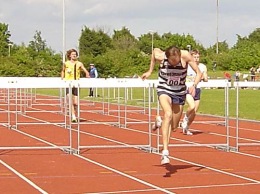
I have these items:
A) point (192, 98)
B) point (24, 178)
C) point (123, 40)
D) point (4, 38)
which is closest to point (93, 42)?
point (123, 40)

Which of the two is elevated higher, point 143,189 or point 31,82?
point 31,82

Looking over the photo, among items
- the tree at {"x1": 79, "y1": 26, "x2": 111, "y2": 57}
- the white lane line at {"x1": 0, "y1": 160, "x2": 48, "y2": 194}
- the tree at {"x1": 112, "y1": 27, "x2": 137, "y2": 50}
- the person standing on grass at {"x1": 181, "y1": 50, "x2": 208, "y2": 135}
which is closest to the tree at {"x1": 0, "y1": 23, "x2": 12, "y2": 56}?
the tree at {"x1": 79, "y1": 26, "x2": 111, "y2": 57}

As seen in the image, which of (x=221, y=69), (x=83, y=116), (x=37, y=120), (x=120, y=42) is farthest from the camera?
(x=120, y=42)

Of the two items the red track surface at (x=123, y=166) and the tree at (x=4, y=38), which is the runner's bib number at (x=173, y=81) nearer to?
the red track surface at (x=123, y=166)

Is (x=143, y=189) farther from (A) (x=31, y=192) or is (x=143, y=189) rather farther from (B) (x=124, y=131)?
(B) (x=124, y=131)

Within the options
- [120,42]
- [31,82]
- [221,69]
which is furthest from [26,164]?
[120,42]

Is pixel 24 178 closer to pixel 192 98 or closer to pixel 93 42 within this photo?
pixel 192 98

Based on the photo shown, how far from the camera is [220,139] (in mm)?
16844

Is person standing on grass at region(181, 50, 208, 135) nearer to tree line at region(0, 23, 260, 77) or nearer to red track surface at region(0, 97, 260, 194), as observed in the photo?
red track surface at region(0, 97, 260, 194)

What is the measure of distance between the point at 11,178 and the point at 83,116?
49.1 ft

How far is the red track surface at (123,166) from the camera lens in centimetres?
986

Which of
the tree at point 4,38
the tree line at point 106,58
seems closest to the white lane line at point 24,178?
the tree line at point 106,58

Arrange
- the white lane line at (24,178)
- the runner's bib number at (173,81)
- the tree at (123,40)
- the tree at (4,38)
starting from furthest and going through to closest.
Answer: the tree at (123,40) < the tree at (4,38) < the runner's bib number at (173,81) < the white lane line at (24,178)

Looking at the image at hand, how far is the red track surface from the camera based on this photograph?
9859mm
